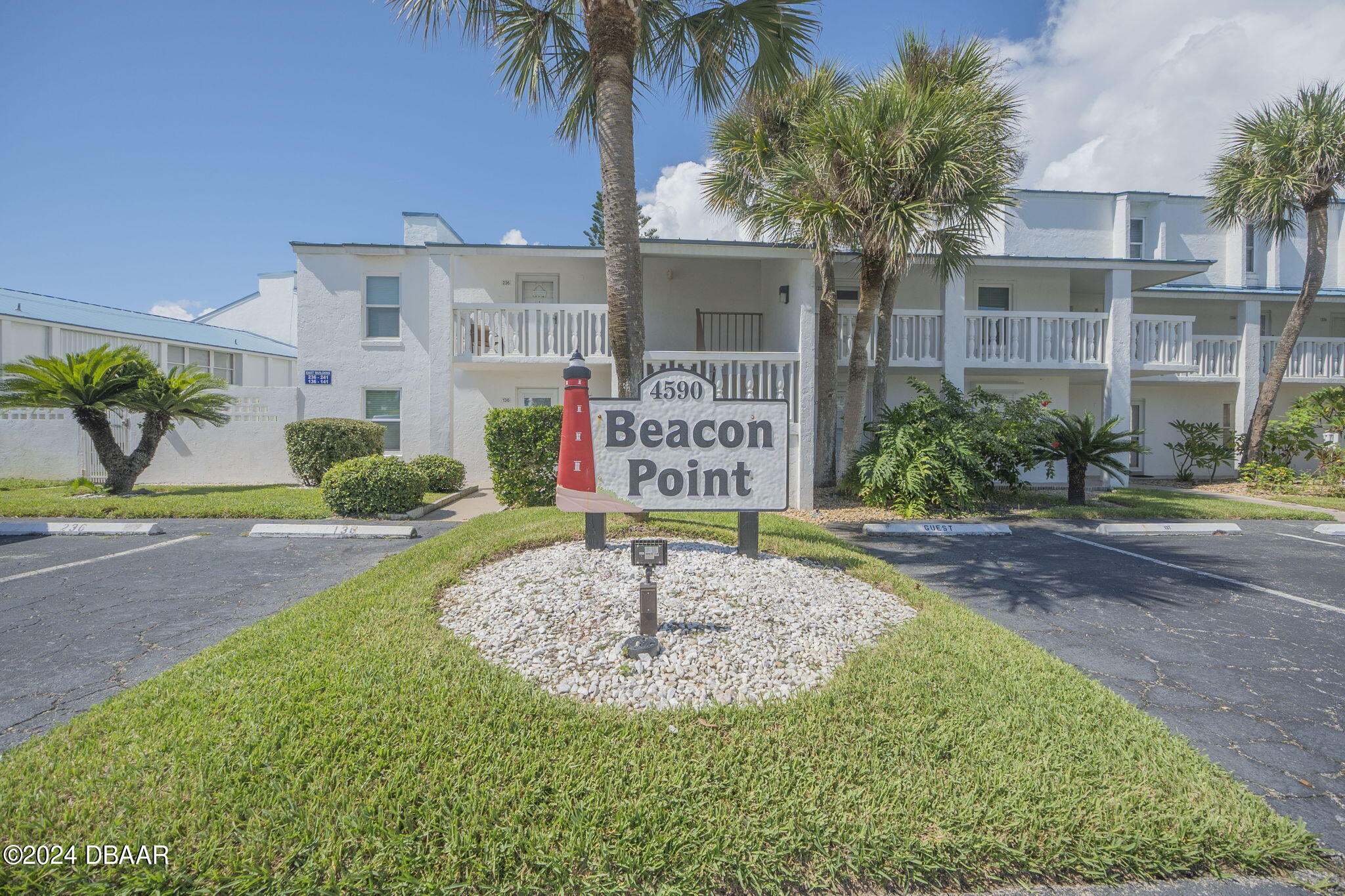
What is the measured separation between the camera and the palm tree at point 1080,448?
11391 mm

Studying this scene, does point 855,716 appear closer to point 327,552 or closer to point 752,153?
point 327,552

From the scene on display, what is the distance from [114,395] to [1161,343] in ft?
69.1

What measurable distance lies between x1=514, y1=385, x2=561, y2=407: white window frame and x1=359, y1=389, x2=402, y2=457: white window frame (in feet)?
9.06

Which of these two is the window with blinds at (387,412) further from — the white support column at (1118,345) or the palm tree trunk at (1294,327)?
the palm tree trunk at (1294,327)

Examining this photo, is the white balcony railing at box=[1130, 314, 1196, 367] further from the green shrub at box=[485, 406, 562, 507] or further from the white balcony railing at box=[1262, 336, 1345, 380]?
the green shrub at box=[485, 406, 562, 507]

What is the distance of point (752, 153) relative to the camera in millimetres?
12961

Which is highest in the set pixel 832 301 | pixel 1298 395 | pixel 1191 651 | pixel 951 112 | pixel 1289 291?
pixel 951 112

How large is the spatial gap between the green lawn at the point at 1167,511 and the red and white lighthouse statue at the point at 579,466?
8.55 metres

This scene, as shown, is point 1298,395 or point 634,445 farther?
point 1298,395

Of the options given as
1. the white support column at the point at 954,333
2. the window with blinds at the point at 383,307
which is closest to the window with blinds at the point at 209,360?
the window with blinds at the point at 383,307

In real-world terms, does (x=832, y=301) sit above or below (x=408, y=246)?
below

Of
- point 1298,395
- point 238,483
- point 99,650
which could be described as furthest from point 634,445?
point 1298,395

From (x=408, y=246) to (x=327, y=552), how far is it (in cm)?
879

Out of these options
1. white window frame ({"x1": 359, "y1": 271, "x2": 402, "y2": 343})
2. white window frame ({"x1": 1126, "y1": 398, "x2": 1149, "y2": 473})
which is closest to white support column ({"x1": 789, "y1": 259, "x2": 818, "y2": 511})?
white window frame ({"x1": 359, "y1": 271, "x2": 402, "y2": 343})
